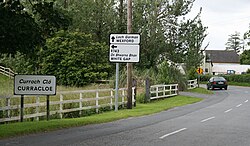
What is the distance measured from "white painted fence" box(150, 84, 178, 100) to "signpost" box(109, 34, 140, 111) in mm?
9045

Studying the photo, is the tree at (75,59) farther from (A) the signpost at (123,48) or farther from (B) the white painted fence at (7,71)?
(A) the signpost at (123,48)

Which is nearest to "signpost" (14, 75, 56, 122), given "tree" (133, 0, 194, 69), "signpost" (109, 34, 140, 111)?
"signpost" (109, 34, 140, 111)

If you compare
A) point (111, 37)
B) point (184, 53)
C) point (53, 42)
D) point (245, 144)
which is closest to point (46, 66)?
point (53, 42)

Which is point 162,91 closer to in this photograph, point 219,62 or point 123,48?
point 123,48

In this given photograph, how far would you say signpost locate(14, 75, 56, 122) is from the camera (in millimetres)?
15547

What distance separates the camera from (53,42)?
152ft

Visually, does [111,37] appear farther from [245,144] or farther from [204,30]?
[204,30]

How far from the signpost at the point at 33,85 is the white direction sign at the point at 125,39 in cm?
775

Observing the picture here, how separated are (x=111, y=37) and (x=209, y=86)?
33019 millimetres

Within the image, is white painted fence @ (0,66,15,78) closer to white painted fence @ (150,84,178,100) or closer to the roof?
white painted fence @ (150,84,178,100)

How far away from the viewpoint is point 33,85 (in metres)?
15.6

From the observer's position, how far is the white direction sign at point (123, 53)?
2309cm

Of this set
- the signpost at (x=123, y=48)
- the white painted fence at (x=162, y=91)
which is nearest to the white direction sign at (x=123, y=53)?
the signpost at (x=123, y=48)

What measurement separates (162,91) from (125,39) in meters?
11.8
